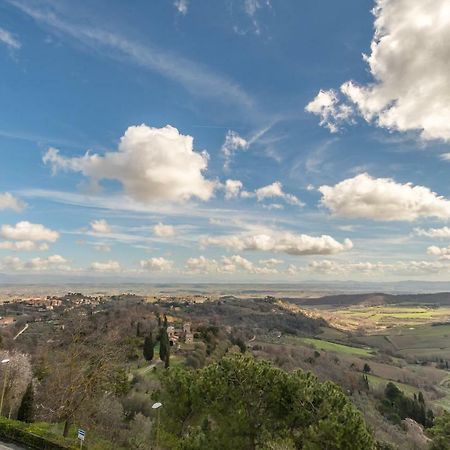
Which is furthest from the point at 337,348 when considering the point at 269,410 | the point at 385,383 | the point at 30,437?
the point at 30,437

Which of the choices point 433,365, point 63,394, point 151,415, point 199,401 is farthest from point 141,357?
point 433,365

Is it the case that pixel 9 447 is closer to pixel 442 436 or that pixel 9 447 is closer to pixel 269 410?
pixel 269 410

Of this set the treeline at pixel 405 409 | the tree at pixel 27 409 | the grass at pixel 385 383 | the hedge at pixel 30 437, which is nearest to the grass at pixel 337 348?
the grass at pixel 385 383

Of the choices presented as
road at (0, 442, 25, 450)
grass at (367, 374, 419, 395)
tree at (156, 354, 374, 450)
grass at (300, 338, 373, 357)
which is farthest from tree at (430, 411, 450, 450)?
grass at (300, 338, 373, 357)

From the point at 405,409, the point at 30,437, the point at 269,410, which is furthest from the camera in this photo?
the point at 405,409

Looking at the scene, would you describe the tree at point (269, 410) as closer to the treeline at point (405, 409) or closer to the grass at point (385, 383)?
the treeline at point (405, 409)

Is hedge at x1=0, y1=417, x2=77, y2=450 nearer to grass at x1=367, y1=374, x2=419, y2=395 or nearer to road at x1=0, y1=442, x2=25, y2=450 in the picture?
road at x1=0, y1=442, x2=25, y2=450

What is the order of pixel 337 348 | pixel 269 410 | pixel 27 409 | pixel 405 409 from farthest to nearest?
pixel 337 348, pixel 405 409, pixel 27 409, pixel 269 410
